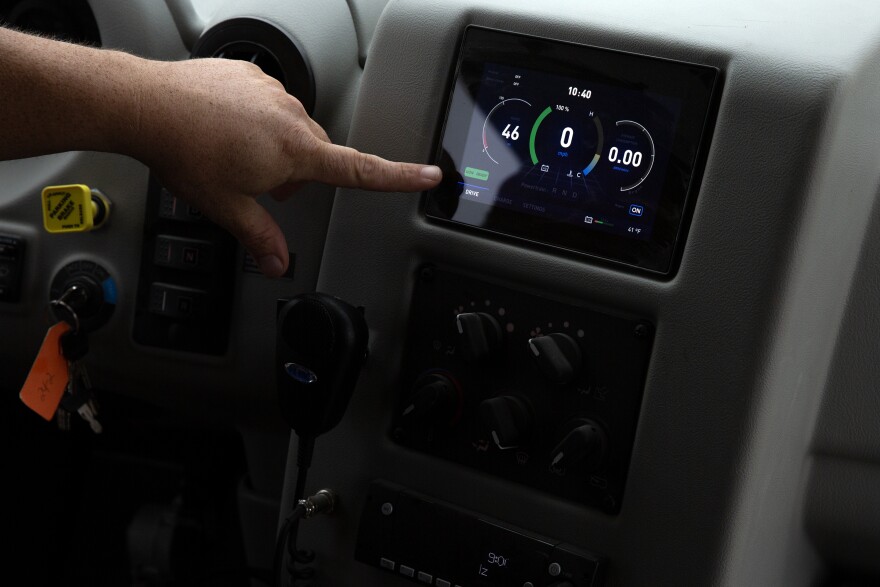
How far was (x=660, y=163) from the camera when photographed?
87 centimetres

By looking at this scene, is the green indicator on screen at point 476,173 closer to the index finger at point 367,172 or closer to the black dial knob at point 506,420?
the index finger at point 367,172

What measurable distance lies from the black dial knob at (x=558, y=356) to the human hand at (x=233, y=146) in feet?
0.63

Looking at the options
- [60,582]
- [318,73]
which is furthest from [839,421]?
[60,582]

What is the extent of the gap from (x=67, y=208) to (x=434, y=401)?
53cm

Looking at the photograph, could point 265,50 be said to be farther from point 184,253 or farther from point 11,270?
point 11,270

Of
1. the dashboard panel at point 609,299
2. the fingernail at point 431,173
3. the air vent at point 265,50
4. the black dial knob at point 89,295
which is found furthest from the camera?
the black dial knob at point 89,295

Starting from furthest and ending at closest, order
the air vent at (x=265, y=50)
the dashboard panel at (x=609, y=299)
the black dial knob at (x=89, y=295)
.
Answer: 1. the black dial knob at (x=89, y=295)
2. the air vent at (x=265, y=50)
3. the dashboard panel at (x=609, y=299)

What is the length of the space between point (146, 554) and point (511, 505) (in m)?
0.82

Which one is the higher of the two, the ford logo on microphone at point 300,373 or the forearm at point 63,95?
the forearm at point 63,95

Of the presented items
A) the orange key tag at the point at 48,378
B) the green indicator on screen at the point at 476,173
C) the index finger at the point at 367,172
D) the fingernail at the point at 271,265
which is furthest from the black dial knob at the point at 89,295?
the green indicator on screen at the point at 476,173

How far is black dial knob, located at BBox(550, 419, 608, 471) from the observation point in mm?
864

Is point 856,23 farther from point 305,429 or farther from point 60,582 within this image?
point 60,582

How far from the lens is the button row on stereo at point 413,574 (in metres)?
0.94

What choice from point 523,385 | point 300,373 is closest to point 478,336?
point 523,385
